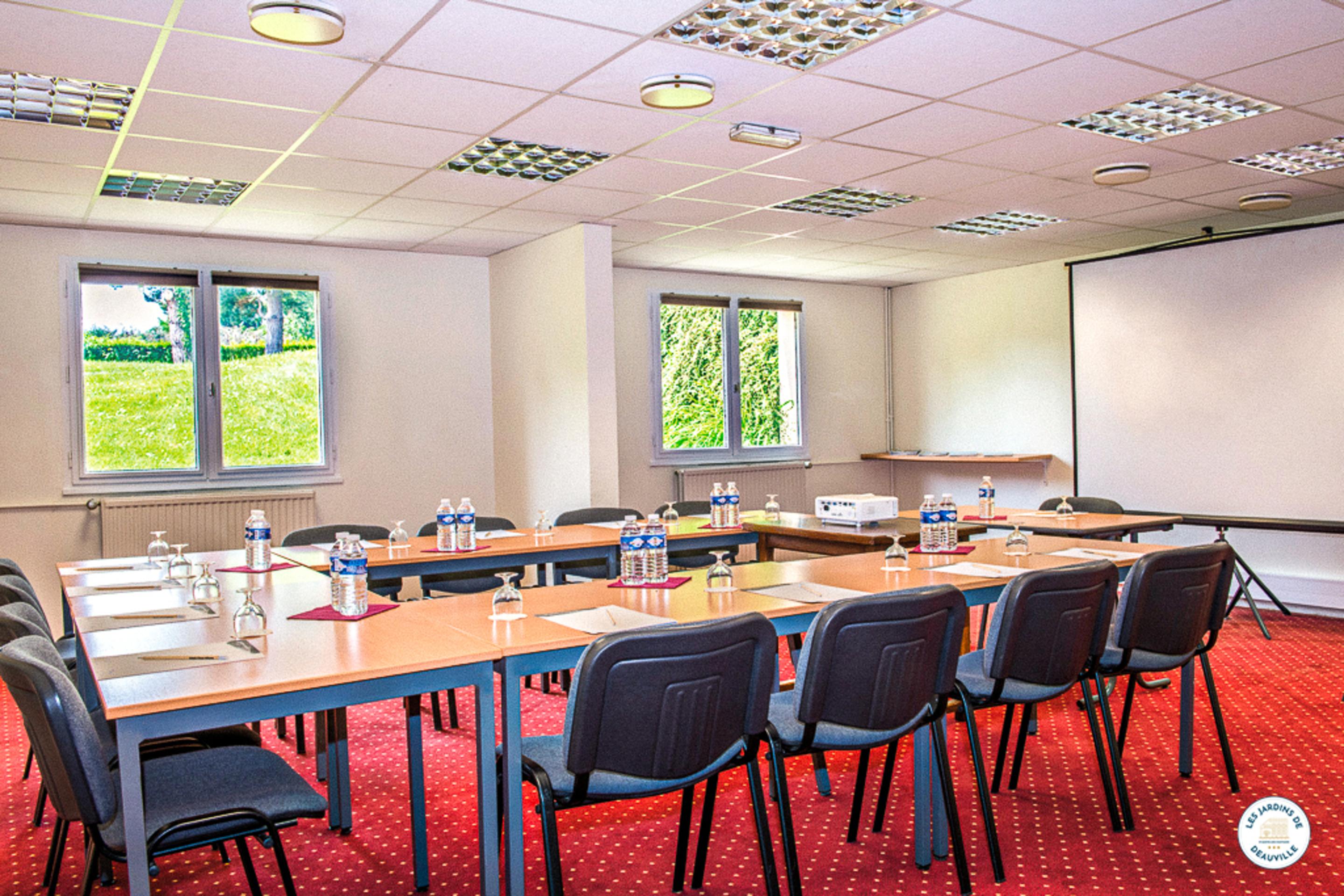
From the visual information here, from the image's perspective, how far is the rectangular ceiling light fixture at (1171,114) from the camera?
4.39 metres

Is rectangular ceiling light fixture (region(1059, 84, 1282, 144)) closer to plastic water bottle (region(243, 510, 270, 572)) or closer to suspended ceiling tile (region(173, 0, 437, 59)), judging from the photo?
suspended ceiling tile (region(173, 0, 437, 59))

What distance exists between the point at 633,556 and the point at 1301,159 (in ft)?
15.3

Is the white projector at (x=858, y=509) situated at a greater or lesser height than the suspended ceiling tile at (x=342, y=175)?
lesser

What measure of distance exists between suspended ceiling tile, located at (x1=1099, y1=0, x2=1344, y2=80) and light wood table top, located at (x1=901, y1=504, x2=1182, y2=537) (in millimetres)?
2316

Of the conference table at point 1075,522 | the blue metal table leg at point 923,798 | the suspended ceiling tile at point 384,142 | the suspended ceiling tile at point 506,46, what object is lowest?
the blue metal table leg at point 923,798

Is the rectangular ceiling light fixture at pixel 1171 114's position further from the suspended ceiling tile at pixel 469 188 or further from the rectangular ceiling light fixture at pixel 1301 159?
the suspended ceiling tile at pixel 469 188

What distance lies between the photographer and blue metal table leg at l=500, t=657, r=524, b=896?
90.5 inches

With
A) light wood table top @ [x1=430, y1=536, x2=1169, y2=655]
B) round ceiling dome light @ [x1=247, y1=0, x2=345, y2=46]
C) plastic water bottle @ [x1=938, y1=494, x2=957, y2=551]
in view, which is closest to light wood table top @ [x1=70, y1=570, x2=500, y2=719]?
light wood table top @ [x1=430, y1=536, x2=1169, y2=655]

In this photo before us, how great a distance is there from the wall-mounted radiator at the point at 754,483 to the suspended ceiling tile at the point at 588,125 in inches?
159

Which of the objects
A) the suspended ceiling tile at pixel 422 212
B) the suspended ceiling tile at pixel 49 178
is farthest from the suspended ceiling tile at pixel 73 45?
the suspended ceiling tile at pixel 422 212

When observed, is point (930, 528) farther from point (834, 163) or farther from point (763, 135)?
point (834, 163)

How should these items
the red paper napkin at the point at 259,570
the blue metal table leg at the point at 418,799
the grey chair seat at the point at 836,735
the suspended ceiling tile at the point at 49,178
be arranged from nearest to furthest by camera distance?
the grey chair seat at the point at 836,735 → the blue metal table leg at the point at 418,799 → the red paper napkin at the point at 259,570 → the suspended ceiling tile at the point at 49,178

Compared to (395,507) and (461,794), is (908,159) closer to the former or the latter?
(461,794)

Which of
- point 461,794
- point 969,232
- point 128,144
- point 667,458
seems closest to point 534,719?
point 461,794
